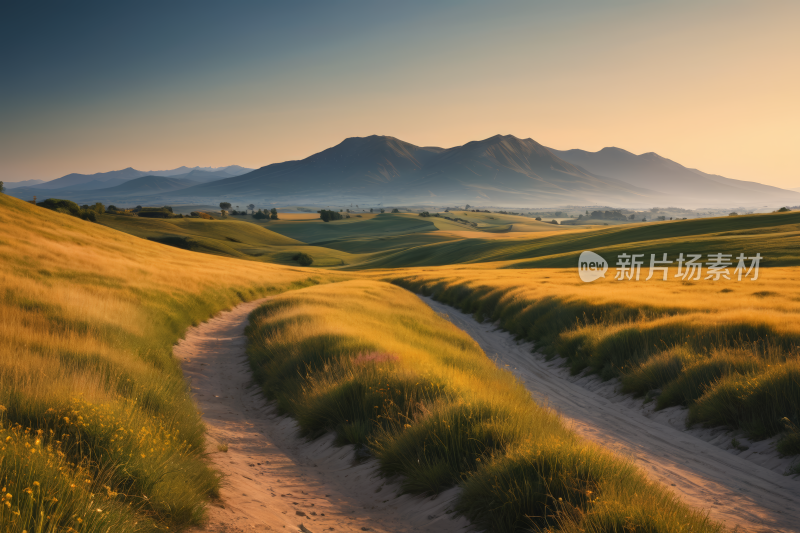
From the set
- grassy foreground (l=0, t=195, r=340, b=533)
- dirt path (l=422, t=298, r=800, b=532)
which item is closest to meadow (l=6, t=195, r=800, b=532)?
grassy foreground (l=0, t=195, r=340, b=533)

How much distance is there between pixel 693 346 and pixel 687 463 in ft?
19.4

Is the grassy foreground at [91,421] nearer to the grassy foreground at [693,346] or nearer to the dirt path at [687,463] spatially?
the dirt path at [687,463]

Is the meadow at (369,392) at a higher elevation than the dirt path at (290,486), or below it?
higher

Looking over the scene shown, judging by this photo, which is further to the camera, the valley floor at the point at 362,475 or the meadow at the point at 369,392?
the valley floor at the point at 362,475

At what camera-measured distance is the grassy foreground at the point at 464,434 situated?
16.3ft

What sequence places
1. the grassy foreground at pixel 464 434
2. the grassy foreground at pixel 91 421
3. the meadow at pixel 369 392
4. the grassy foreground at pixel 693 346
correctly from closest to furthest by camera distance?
the grassy foreground at pixel 91 421 < the meadow at pixel 369 392 < the grassy foreground at pixel 464 434 < the grassy foreground at pixel 693 346

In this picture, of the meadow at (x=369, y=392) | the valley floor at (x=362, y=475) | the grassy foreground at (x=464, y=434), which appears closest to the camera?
the meadow at (x=369, y=392)

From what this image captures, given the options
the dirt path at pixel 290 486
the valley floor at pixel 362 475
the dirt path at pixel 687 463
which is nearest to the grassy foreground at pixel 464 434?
the dirt path at pixel 290 486

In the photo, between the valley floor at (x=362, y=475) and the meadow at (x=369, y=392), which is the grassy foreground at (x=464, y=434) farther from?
the valley floor at (x=362, y=475)

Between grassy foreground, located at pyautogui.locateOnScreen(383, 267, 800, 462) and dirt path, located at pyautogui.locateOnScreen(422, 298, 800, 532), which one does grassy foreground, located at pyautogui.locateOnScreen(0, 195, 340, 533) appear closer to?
dirt path, located at pyautogui.locateOnScreen(422, 298, 800, 532)

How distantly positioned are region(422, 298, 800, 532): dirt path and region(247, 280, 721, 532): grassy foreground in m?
1.54

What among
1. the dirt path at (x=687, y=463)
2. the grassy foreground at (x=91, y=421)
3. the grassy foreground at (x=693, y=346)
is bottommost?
the dirt path at (x=687, y=463)

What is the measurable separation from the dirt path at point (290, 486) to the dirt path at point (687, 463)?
4.11 m

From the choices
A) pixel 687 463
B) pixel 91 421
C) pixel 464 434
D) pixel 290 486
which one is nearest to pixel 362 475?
pixel 290 486
